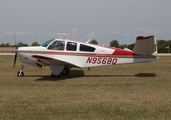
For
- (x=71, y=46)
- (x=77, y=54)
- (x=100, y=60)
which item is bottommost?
(x=100, y=60)

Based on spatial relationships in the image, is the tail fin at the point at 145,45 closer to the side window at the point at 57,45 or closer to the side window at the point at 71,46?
the side window at the point at 71,46

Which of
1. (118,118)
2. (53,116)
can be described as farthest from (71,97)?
(118,118)

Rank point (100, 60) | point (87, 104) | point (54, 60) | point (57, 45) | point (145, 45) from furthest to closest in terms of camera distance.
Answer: point (100, 60) → point (57, 45) → point (145, 45) → point (54, 60) → point (87, 104)

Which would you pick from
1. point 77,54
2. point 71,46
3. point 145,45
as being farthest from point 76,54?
point 145,45

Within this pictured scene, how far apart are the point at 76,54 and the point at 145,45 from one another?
3.79m

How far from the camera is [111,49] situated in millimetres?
10070

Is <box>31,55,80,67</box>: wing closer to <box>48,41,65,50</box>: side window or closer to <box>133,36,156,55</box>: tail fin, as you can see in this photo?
<box>48,41,65,50</box>: side window

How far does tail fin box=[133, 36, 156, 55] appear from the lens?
880 centimetres

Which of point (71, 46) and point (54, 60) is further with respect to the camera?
point (71, 46)

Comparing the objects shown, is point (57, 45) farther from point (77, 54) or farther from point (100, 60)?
point (100, 60)

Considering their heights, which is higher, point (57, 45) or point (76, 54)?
point (57, 45)

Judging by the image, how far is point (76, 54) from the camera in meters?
9.82

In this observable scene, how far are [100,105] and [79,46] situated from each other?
543 centimetres

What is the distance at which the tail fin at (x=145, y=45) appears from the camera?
880cm
